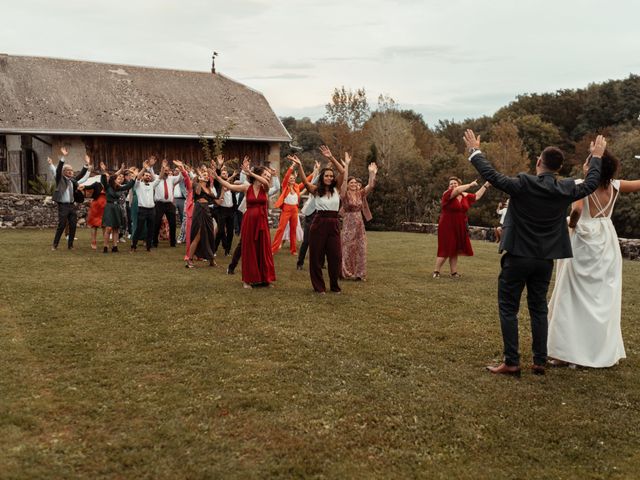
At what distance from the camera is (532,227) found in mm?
6113

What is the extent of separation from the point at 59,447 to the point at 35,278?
7.72 meters

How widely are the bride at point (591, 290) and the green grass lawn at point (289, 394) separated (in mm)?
279

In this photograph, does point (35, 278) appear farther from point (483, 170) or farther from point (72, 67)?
point (72, 67)

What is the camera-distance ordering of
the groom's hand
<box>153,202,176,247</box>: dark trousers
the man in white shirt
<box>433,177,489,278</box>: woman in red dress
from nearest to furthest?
1. the groom's hand
2. <box>433,177,489,278</box>: woman in red dress
3. the man in white shirt
4. <box>153,202,176,247</box>: dark trousers

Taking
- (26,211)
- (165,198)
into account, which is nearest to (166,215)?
(165,198)

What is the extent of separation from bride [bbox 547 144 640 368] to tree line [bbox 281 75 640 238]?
2382cm

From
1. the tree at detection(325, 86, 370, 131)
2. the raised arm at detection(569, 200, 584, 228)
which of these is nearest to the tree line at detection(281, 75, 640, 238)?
the tree at detection(325, 86, 370, 131)

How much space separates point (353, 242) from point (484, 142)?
169ft

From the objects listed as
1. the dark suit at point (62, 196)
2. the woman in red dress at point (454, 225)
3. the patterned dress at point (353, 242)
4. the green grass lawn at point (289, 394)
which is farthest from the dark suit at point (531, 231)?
the dark suit at point (62, 196)

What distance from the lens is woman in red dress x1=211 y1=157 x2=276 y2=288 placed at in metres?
10.8

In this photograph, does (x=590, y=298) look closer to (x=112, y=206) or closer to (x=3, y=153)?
(x=112, y=206)

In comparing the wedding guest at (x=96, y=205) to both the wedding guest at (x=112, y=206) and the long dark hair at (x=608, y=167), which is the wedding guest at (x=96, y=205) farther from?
the long dark hair at (x=608, y=167)

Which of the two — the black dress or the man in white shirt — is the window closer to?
the man in white shirt

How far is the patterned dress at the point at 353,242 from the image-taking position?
12.1m
